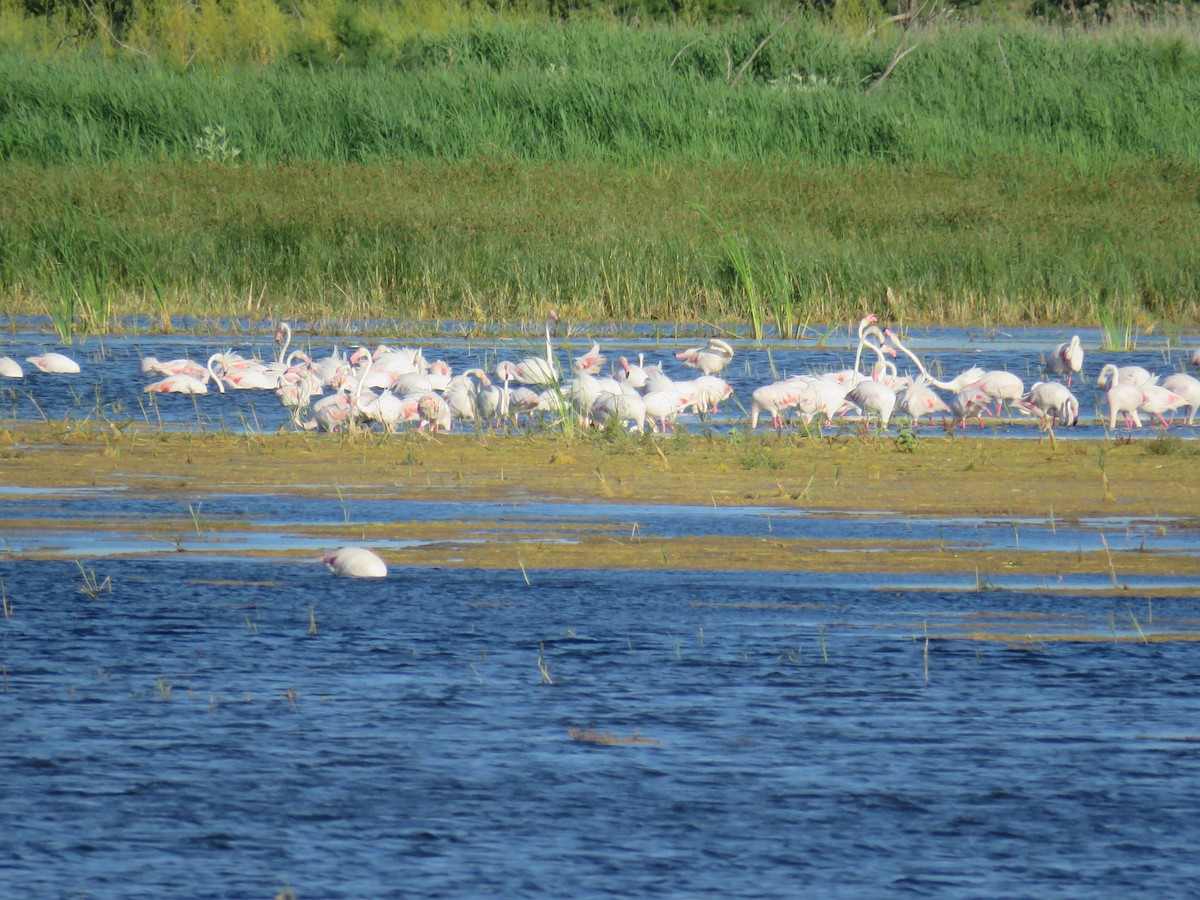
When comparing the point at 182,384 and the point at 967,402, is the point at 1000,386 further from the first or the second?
the point at 182,384

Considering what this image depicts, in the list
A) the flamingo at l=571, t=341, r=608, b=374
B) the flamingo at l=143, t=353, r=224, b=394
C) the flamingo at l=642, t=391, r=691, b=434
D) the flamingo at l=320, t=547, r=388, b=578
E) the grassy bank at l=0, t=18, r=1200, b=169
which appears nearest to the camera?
the flamingo at l=320, t=547, r=388, b=578

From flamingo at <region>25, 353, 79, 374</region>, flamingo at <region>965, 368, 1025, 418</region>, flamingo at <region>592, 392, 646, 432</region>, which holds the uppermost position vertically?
flamingo at <region>592, 392, 646, 432</region>

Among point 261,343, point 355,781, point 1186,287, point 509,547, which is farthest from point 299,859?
point 1186,287

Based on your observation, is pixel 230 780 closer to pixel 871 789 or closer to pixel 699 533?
pixel 871 789

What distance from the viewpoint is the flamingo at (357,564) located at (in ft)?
26.7

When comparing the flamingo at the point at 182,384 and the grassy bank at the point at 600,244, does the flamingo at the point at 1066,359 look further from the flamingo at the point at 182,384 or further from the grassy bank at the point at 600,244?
the flamingo at the point at 182,384

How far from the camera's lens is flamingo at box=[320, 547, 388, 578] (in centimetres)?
813

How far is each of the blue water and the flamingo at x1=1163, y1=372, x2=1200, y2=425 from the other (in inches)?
246

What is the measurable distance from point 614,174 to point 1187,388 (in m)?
13.1

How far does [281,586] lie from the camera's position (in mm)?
8078

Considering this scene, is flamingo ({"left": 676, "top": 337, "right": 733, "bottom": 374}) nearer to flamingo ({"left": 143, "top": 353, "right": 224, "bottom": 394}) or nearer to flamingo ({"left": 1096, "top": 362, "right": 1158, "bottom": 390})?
flamingo ({"left": 1096, "top": 362, "right": 1158, "bottom": 390})

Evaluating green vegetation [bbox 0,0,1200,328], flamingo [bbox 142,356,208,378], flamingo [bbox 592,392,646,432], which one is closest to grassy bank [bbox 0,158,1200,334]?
green vegetation [bbox 0,0,1200,328]

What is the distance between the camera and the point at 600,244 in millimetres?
22203

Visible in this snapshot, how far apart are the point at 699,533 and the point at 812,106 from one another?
20238mm
